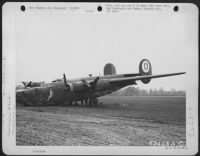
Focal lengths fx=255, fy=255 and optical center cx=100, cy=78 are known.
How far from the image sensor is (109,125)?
4.24ft

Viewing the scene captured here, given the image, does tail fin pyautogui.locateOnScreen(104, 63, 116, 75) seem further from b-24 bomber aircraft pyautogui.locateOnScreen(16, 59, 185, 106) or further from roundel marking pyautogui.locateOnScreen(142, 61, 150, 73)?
roundel marking pyautogui.locateOnScreen(142, 61, 150, 73)

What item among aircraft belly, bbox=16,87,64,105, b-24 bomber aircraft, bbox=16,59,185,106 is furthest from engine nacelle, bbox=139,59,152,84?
aircraft belly, bbox=16,87,64,105

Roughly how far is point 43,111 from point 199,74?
815 mm

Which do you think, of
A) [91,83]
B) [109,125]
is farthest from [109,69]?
[109,125]

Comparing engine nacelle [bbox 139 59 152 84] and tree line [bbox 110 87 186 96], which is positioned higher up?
engine nacelle [bbox 139 59 152 84]

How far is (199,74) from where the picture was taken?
127cm

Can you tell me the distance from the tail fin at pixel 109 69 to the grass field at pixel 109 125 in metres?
0.14

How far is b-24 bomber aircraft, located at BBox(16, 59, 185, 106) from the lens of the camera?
130 cm

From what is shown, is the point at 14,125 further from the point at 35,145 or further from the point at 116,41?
the point at 116,41

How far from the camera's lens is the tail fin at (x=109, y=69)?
1292 millimetres

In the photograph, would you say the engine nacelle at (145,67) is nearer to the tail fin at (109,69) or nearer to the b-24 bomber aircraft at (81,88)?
the b-24 bomber aircraft at (81,88)

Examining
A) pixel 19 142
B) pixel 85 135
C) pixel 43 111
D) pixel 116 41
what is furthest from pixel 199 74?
pixel 19 142

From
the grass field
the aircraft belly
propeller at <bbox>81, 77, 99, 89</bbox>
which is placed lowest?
the grass field

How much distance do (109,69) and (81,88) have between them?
187 millimetres
